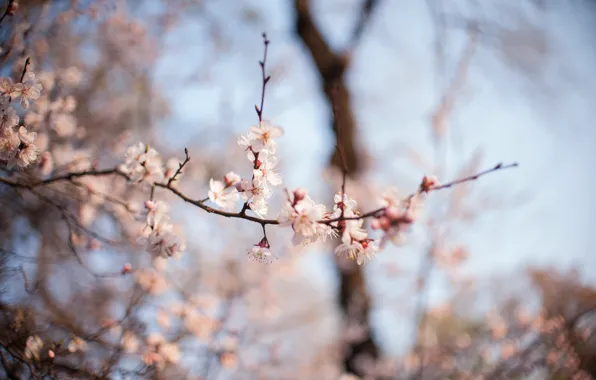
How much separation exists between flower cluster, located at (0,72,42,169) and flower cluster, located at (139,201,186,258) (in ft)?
1.44

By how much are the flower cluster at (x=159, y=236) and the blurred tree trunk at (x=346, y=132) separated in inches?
113

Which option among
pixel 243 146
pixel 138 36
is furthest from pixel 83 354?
pixel 138 36

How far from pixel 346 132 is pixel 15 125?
11.7 feet

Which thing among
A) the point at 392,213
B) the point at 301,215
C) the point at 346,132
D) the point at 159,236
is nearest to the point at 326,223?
the point at 301,215

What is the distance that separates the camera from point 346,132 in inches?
170

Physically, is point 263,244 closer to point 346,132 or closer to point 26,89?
point 26,89

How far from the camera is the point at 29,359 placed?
4.42ft

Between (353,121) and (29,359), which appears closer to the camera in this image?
(29,359)

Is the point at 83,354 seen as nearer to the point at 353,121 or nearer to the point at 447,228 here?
the point at 447,228

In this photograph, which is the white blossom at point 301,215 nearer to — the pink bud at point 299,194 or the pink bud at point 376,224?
the pink bud at point 299,194

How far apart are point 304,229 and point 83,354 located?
1.70 metres

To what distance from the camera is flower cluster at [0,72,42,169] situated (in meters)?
1.10

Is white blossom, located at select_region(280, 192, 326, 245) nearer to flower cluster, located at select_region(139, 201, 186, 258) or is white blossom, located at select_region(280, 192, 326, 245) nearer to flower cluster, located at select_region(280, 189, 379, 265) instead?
flower cluster, located at select_region(280, 189, 379, 265)

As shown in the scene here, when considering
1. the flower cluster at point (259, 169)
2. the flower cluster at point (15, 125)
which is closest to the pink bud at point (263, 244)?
the flower cluster at point (259, 169)
